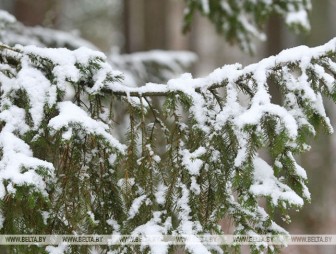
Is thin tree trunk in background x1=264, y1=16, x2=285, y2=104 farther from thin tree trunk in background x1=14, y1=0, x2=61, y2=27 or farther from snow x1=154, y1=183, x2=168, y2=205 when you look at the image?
snow x1=154, y1=183, x2=168, y2=205

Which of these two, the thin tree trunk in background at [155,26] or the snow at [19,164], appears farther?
the thin tree trunk in background at [155,26]

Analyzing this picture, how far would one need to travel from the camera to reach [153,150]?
2564 mm

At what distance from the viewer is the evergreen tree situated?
2.16 m

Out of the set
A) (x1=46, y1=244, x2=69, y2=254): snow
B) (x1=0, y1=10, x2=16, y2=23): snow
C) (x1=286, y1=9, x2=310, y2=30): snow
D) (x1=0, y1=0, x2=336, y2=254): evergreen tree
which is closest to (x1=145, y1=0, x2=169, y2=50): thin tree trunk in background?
(x1=286, y1=9, x2=310, y2=30): snow

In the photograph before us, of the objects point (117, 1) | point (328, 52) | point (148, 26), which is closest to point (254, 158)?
point (328, 52)

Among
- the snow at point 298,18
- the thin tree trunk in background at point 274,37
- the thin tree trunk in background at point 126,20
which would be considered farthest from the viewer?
the thin tree trunk in background at point 126,20

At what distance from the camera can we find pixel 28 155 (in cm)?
228

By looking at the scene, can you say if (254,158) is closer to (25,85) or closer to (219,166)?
(219,166)

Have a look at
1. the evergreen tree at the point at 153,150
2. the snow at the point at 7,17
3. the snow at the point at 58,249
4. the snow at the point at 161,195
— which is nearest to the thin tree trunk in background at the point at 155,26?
the snow at the point at 7,17

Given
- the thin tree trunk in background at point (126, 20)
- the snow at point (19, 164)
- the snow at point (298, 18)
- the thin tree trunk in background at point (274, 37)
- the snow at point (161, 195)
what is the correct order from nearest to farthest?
the snow at point (19, 164) → the snow at point (161, 195) → the snow at point (298, 18) → the thin tree trunk in background at point (274, 37) → the thin tree trunk in background at point (126, 20)

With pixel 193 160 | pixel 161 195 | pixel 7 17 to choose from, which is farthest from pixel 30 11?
pixel 193 160

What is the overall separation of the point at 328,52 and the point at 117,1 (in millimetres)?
14737

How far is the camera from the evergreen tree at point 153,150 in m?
2.16

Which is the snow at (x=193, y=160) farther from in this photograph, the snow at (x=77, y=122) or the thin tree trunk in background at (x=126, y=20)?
the thin tree trunk in background at (x=126, y=20)
